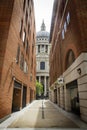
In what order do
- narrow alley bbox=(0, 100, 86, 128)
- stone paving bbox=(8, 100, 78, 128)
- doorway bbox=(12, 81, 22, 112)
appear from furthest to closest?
1. doorway bbox=(12, 81, 22, 112)
2. narrow alley bbox=(0, 100, 86, 128)
3. stone paving bbox=(8, 100, 78, 128)

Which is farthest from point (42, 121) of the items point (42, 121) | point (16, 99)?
point (16, 99)

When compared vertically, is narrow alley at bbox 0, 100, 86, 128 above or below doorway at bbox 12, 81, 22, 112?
below

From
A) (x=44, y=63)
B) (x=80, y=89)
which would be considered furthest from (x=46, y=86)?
(x=80, y=89)

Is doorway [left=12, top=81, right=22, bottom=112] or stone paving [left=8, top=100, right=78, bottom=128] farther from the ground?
doorway [left=12, top=81, right=22, bottom=112]

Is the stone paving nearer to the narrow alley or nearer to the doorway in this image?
the narrow alley

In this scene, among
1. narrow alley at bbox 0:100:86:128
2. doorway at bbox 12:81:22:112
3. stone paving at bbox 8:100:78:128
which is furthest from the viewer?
doorway at bbox 12:81:22:112

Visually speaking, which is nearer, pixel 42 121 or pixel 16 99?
pixel 42 121

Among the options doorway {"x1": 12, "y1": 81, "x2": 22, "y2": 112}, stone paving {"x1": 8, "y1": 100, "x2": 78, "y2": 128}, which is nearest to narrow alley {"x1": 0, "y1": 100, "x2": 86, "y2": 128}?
stone paving {"x1": 8, "y1": 100, "x2": 78, "y2": 128}

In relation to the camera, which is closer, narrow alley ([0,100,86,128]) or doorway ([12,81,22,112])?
narrow alley ([0,100,86,128])

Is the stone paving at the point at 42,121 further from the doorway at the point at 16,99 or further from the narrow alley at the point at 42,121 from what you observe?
the doorway at the point at 16,99

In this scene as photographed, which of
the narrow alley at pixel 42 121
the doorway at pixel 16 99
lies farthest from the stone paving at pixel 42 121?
the doorway at pixel 16 99

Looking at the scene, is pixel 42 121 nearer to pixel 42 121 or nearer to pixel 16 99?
pixel 42 121

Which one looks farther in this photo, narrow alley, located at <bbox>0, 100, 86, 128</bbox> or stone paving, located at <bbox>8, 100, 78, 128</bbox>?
narrow alley, located at <bbox>0, 100, 86, 128</bbox>

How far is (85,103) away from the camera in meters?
8.75
